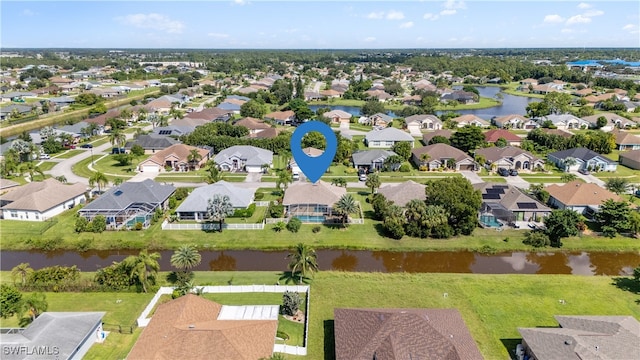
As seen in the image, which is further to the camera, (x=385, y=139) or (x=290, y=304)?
(x=385, y=139)

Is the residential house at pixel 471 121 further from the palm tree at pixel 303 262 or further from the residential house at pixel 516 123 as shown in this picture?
the palm tree at pixel 303 262

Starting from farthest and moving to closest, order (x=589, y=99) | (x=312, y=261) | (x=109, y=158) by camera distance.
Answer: (x=589, y=99), (x=109, y=158), (x=312, y=261)

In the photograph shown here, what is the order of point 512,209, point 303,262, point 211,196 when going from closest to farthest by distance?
point 303,262, point 512,209, point 211,196

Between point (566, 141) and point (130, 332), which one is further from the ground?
point (566, 141)

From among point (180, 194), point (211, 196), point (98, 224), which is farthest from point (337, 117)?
point (98, 224)

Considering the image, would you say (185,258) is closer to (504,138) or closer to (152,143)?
(152,143)

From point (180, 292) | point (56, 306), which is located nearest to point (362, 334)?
point (180, 292)

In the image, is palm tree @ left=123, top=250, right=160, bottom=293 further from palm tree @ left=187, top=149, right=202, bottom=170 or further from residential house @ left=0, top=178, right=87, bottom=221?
palm tree @ left=187, top=149, right=202, bottom=170

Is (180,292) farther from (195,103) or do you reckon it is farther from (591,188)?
(195,103)
